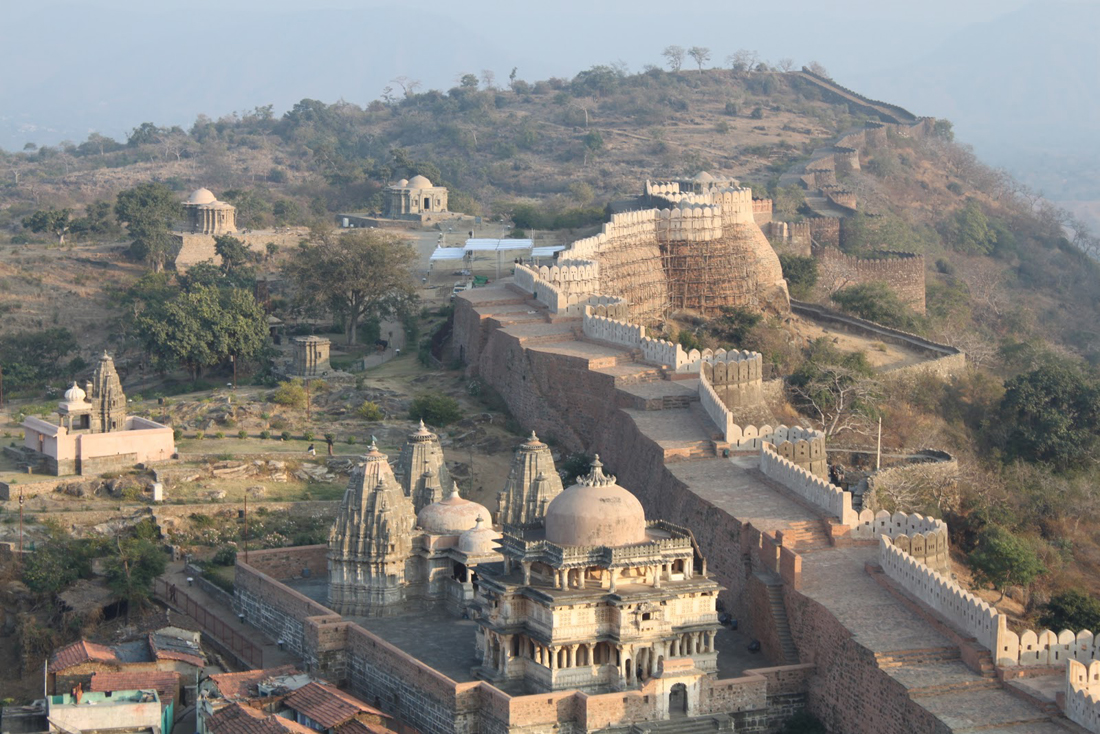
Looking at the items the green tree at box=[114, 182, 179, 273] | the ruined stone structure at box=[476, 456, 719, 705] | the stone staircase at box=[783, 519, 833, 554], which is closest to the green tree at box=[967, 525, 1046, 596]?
the stone staircase at box=[783, 519, 833, 554]

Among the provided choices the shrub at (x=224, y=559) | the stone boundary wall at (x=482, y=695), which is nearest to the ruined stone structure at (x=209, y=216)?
the shrub at (x=224, y=559)

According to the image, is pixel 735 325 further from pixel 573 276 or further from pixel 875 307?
pixel 875 307

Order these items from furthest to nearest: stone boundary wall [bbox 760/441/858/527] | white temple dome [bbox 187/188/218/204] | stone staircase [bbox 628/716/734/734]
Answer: white temple dome [bbox 187/188/218/204] < stone boundary wall [bbox 760/441/858/527] < stone staircase [bbox 628/716/734/734]

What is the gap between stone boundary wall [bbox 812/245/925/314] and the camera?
71.8m

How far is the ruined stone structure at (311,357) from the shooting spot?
56.8 metres

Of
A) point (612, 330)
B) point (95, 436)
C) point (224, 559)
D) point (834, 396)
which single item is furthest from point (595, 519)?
point (612, 330)

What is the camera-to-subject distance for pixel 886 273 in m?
73.1

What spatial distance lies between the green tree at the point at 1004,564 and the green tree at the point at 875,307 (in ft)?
85.5

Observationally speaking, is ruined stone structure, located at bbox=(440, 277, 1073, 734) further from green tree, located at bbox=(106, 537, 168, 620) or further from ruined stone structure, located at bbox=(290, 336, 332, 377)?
green tree, located at bbox=(106, 537, 168, 620)

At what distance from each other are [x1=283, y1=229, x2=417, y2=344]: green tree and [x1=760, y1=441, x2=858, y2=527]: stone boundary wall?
77.8ft

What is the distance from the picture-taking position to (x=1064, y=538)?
4481cm

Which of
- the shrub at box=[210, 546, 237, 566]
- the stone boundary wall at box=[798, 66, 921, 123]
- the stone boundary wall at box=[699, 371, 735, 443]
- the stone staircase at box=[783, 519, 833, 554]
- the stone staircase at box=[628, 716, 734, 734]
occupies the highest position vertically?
the stone boundary wall at box=[798, 66, 921, 123]

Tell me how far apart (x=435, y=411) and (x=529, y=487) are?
43.5ft

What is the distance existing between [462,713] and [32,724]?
7.79 meters
